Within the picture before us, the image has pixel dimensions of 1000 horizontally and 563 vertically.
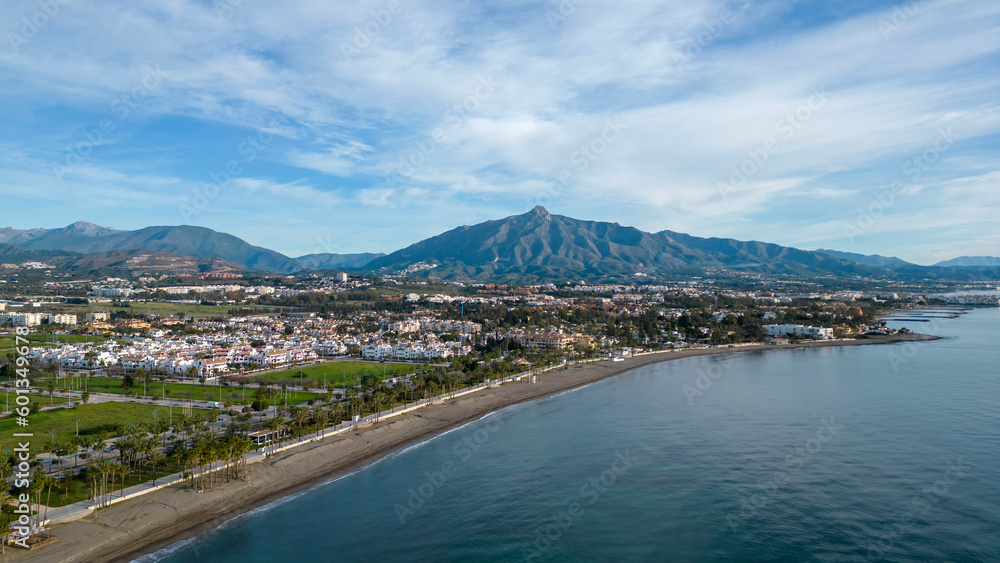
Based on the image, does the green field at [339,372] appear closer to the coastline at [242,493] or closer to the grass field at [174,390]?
the grass field at [174,390]

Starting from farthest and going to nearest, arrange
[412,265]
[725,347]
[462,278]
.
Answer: [412,265] < [462,278] < [725,347]

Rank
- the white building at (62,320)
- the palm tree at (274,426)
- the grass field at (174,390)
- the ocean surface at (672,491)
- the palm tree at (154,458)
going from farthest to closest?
the white building at (62,320) < the grass field at (174,390) < the palm tree at (274,426) < the palm tree at (154,458) < the ocean surface at (672,491)

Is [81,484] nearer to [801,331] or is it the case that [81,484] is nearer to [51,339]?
[51,339]

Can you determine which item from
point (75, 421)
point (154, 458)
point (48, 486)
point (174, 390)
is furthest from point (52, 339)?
point (48, 486)

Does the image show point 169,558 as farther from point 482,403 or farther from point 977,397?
point 977,397

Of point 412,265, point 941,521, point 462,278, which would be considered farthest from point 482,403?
point 412,265

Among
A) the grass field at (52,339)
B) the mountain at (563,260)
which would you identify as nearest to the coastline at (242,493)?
the grass field at (52,339)
